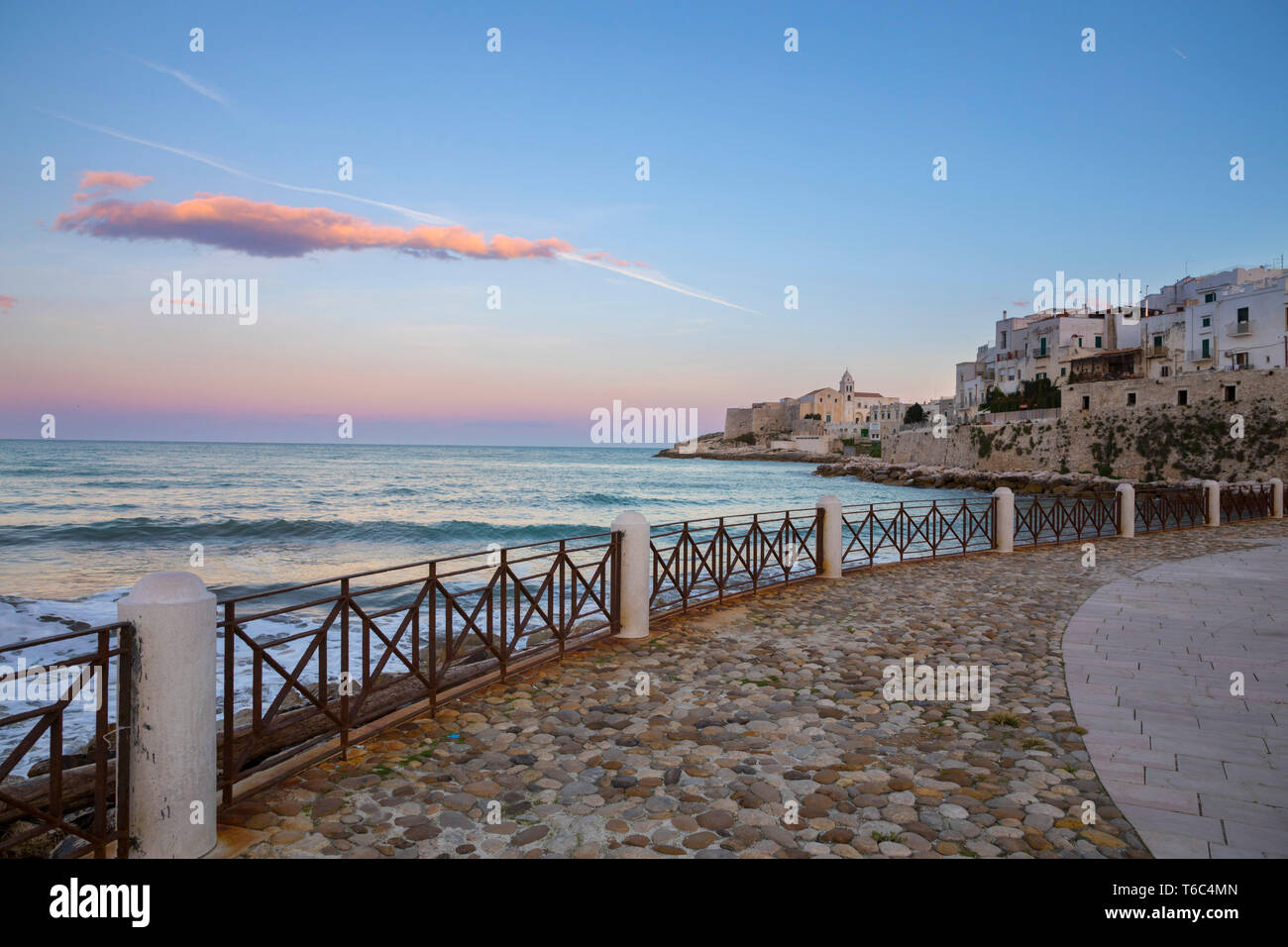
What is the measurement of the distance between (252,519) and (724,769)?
109ft

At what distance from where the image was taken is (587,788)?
435cm

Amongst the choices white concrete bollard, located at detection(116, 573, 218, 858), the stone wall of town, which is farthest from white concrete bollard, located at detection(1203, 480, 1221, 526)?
white concrete bollard, located at detection(116, 573, 218, 858)

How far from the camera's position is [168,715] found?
346cm

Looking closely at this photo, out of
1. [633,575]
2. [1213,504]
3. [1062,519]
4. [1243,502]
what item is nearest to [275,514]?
[633,575]

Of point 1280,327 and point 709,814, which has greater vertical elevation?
point 1280,327

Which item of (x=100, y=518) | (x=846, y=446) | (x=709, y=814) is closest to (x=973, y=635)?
(x=709, y=814)

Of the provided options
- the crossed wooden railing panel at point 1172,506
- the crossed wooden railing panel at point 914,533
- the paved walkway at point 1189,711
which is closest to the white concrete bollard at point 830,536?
the crossed wooden railing panel at point 914,533

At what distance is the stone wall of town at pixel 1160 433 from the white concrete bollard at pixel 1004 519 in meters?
33.3

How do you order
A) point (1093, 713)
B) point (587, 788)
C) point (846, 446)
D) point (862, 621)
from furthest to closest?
point (846, 446)
point (862, 621)
point (1093, 713)
point (587, 788)

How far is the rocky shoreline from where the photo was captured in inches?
1724

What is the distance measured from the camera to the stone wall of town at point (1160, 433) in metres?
39.2

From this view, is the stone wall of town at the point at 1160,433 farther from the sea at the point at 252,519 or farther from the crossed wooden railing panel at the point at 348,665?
the crossed wooden railing panel at the point at 348,665
